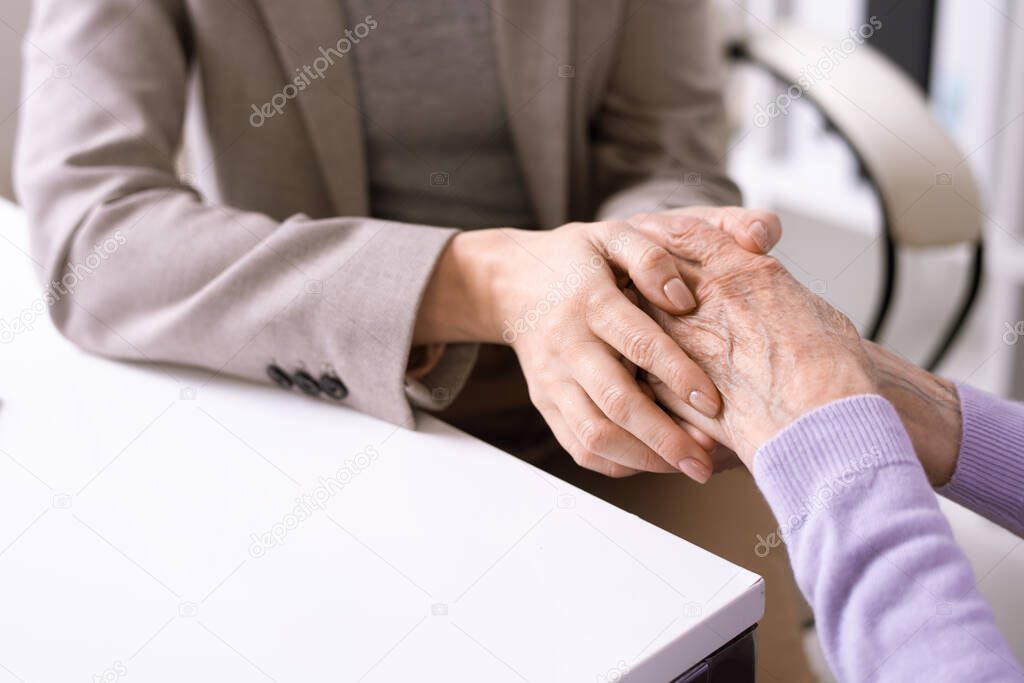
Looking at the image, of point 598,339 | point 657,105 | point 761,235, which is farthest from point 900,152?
point 598,339

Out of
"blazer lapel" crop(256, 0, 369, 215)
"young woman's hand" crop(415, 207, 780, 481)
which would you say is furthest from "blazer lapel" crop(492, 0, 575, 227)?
"young woman's hand" crop(415, 207, 780, 481)

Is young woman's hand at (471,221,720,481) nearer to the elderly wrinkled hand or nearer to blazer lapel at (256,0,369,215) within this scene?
the elderly wrinkled hand

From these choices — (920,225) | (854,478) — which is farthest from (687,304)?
(920,225)

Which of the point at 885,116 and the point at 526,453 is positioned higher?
the point at 885,116

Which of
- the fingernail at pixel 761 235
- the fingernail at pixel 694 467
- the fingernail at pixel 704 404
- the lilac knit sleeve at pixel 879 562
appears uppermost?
the fingernail at pixel 761 235

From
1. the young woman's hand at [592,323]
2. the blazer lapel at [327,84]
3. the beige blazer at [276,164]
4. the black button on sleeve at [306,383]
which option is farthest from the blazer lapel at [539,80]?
the black button on sleeve at [306,383]

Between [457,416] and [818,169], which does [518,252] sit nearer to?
[457,416]

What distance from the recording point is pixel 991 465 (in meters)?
0.68

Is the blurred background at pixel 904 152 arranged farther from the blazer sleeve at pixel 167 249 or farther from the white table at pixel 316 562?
the white table at pixel 316 562

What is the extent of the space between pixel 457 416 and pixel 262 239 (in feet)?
1.11

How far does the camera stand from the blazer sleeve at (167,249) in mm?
704

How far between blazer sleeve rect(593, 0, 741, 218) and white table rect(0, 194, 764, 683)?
50cm

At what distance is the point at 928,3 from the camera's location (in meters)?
1.86

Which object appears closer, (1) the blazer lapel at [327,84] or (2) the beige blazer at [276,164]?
(2) the beige blazer at [276,164]
